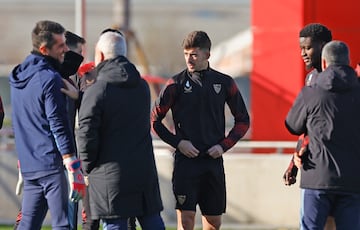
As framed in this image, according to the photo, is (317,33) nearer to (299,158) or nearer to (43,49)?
(299,158)

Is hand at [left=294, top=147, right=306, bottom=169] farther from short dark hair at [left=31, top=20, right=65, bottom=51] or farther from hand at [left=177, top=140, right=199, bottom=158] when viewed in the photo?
short dark hair at [left=31, top=20, right=65, bottom=51]

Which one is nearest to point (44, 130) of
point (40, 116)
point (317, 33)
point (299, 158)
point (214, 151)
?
point (40, 116)

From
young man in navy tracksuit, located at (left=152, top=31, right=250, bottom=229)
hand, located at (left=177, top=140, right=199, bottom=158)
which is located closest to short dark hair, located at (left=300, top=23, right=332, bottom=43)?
young man in navy tracksuit, located at (left=152, top=31, right=250, bottom=229)

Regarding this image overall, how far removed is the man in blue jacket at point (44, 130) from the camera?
28.1ft

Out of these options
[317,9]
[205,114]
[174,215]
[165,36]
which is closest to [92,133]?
[205,114]

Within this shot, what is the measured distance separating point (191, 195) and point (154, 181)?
1.11 metres

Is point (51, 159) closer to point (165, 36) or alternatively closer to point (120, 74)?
point (120, 74)

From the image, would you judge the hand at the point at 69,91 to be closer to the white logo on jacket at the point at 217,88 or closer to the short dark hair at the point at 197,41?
the short dark hair at the point at 197,41

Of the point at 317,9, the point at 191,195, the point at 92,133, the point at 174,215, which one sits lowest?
the point at 174,215

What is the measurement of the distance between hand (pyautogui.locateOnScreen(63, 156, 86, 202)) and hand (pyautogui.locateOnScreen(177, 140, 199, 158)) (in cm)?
134

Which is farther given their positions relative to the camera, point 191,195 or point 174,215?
point 174,215

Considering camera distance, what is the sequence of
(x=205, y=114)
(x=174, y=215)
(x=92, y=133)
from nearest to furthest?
1. (x=92, y=133)
2. (x=205, y=114)
3. (x=174, y=215)

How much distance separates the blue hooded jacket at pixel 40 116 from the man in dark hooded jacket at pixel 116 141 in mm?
202

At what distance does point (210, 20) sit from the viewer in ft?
256
